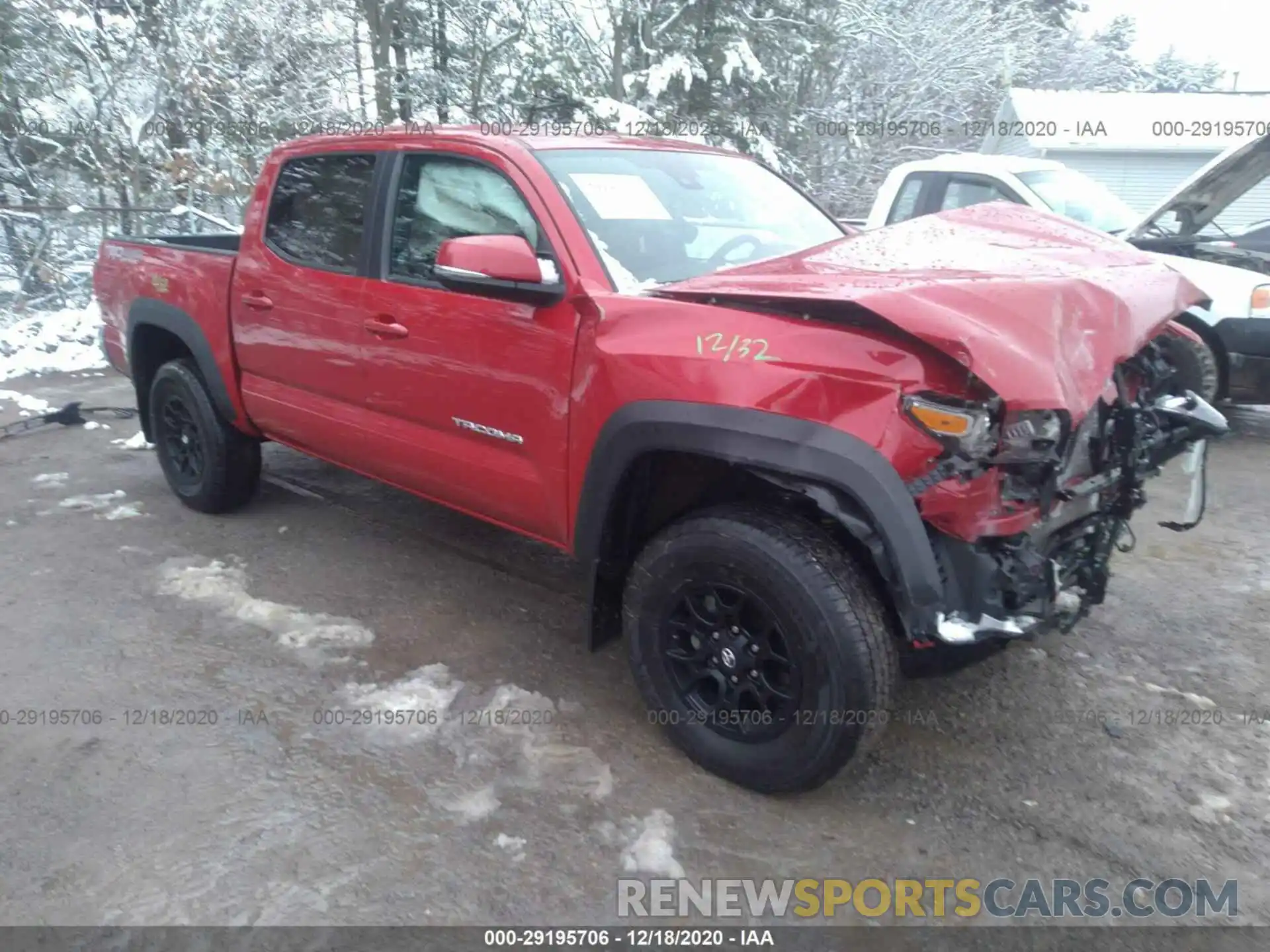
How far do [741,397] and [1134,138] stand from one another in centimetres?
1694

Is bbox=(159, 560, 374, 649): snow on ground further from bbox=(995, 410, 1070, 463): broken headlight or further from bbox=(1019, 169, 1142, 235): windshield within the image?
bbox=(1019, 169, 1142, 235): windshield

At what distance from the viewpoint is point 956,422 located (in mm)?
2363

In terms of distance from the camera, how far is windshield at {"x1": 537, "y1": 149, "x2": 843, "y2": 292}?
331 centimetres

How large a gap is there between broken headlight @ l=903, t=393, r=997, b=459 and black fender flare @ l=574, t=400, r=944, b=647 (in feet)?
0.46

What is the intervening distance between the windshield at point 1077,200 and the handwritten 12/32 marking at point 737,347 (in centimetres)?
575

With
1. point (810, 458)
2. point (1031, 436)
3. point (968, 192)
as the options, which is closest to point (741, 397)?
point (810, 458)

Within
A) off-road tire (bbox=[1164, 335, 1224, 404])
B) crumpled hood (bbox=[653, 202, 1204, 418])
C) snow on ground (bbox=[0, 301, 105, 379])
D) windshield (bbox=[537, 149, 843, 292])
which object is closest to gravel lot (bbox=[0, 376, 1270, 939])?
off-road tire (bbox=[1164, 335, 1224, 404])

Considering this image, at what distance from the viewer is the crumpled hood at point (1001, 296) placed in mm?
2314

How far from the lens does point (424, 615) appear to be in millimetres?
4117

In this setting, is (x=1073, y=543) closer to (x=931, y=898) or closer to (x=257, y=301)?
(x=931, y=898)

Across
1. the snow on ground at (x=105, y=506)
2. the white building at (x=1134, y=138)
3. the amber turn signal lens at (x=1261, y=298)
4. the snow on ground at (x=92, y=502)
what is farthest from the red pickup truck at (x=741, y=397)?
the white building at (x=1134, y=138)

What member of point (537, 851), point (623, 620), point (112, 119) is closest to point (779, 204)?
point (623, 620)

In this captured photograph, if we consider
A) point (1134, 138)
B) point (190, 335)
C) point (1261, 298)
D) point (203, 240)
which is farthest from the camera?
point (1134, 138)

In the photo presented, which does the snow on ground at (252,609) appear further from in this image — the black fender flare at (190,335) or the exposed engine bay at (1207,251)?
the exposed engine bay at (1207,251)
